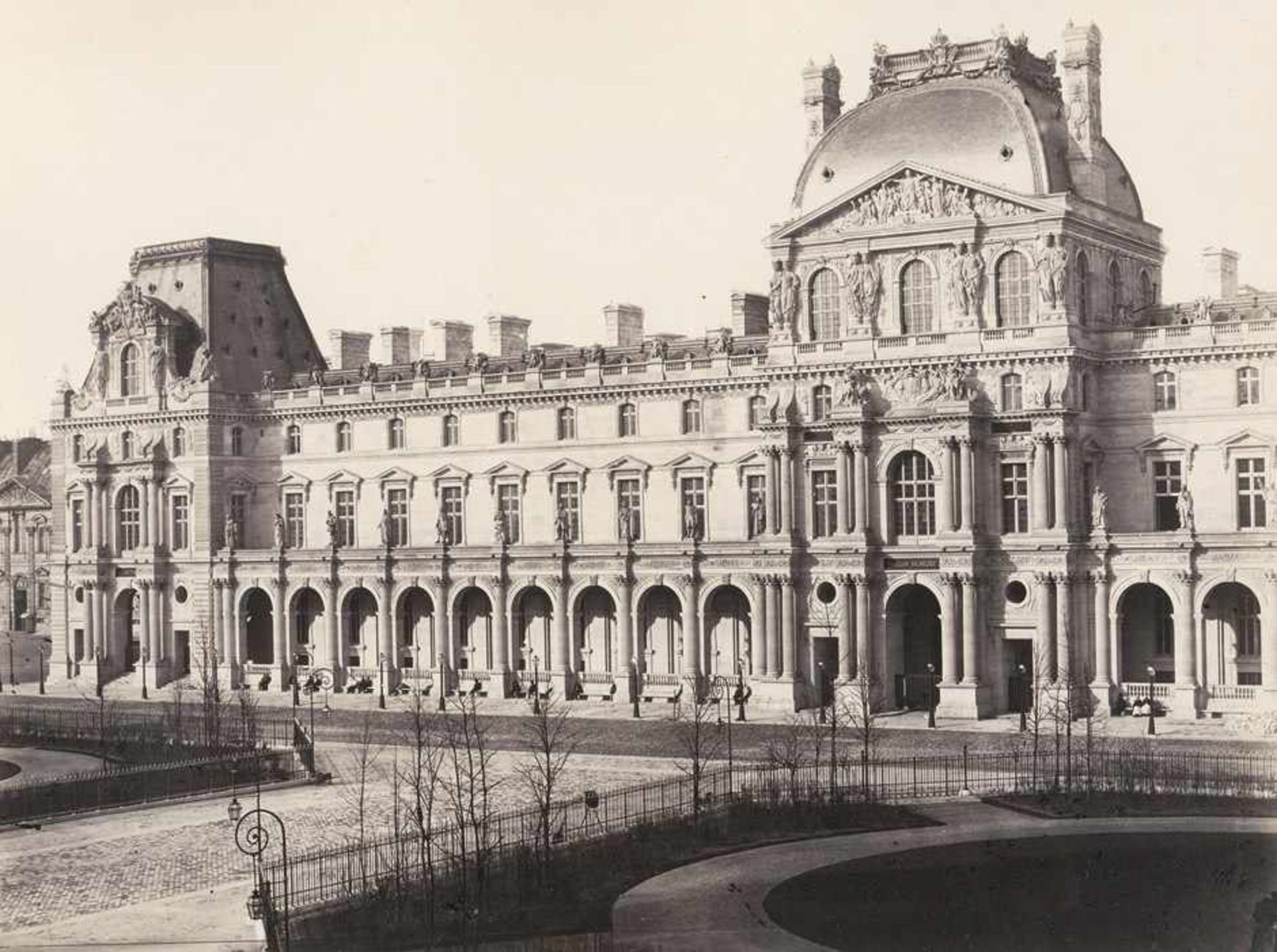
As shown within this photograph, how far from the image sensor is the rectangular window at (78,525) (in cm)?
10466

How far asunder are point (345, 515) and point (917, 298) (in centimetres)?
3472

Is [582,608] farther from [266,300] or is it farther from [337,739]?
[266,300]

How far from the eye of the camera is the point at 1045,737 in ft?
225

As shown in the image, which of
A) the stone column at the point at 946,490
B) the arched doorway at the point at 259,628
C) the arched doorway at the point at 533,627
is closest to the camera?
the stone column at the point at 946,490

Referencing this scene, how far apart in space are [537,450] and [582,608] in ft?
26.6

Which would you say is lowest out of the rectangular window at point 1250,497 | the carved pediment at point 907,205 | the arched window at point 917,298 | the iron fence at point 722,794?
the iron fence at point 722,794

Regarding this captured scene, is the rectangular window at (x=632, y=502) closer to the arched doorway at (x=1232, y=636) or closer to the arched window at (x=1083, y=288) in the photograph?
the arched window at (x=1083, y=288)

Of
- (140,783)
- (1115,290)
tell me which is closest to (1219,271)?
(1115,290)

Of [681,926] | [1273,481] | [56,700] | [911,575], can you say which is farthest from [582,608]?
[681,926]

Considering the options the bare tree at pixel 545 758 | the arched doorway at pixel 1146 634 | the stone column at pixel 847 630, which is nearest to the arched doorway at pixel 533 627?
the bare tree at pixel 545 758

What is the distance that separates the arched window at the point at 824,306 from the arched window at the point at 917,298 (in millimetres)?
2991

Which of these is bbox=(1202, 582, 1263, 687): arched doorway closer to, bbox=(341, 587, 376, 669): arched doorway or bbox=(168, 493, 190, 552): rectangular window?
bbox=(341, 587, 376, 669): arched doorway

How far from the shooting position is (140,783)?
60.7m

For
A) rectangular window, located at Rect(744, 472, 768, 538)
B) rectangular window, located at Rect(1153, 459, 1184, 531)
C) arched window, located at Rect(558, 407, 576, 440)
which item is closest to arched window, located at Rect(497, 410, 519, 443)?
arched window, located at Rect(558, 407, 576, 440)
